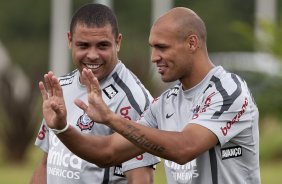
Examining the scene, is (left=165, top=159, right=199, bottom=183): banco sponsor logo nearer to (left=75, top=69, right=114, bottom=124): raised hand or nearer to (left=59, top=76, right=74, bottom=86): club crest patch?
(left=75, top=69, right=114, bottom=124): raised hand

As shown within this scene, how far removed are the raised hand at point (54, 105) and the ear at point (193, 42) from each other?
40.9 inches

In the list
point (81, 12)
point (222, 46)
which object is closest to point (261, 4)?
point (222, 46)

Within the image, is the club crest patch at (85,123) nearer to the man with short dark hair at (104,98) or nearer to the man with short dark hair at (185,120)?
the man with short dark hair at (104,98)

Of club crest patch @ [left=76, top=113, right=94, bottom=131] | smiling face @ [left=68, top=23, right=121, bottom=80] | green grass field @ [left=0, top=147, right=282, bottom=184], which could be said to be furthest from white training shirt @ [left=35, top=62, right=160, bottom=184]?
green grass field @ [left=0, top=147, right=282, bottom=184]

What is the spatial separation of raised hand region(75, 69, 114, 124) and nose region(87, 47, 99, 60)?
110 cm

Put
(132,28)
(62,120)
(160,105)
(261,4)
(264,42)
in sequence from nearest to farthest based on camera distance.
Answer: (62,120), (160,105), (264,42), (261,4), (132,28)

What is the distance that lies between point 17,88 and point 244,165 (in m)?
17.6

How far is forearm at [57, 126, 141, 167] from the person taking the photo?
8.47m

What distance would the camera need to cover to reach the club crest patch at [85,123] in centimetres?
922

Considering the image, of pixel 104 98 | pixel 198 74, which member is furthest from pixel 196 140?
pixel 104 98

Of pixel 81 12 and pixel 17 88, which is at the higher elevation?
pixel 17 88

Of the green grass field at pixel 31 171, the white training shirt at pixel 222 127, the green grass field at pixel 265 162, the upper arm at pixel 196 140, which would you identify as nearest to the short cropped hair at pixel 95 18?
the white training shirt at pixel 222 127

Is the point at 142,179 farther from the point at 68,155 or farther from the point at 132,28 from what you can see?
the point at 132,28

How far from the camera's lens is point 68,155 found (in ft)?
30.3
